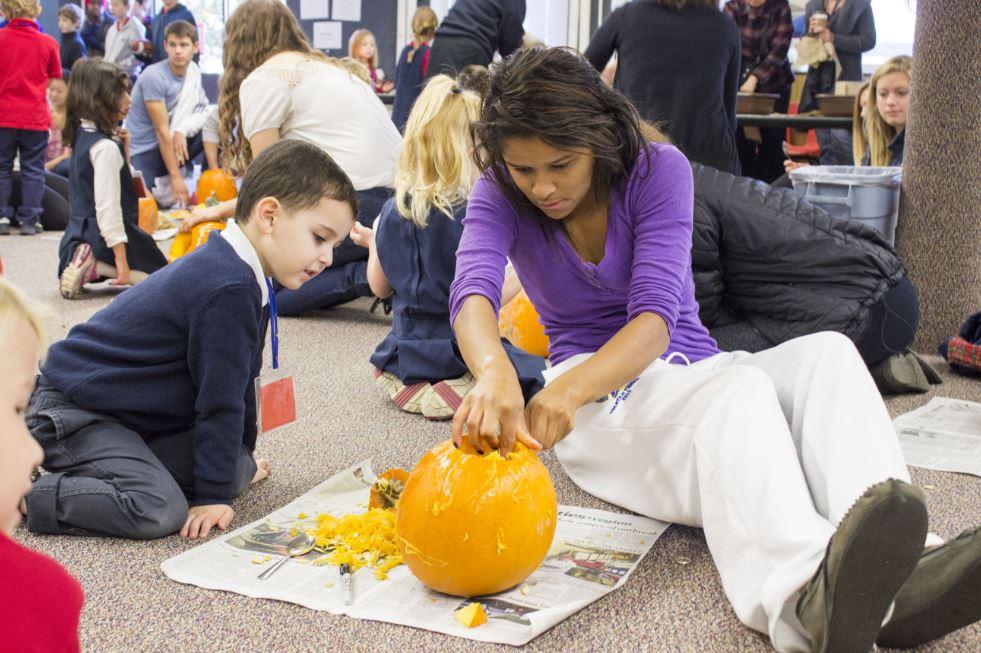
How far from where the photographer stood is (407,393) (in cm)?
249

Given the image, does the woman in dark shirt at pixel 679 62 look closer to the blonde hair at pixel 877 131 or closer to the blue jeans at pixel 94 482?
the blonde hair at pixel 877 131

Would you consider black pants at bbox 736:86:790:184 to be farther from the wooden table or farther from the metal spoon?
the metal spoon

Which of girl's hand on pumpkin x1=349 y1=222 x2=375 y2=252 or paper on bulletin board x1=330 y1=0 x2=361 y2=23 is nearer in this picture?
girl's hand on pumpkin x1=349 y1=222 x2=375 y2=252

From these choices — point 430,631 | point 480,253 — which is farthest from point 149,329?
point 430,631

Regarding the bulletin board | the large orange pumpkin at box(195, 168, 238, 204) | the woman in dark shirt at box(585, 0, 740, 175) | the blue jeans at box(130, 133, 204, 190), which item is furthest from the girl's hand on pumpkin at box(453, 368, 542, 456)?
the bulletin board

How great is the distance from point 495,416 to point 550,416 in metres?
0.10

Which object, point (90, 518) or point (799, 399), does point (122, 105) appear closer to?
point (90, 518)

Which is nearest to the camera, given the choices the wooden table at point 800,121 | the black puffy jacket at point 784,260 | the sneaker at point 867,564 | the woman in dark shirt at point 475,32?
the sneaker at point 867,564

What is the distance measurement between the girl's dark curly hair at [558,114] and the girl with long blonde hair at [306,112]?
81.7 inches

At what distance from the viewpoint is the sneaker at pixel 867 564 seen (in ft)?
3.64

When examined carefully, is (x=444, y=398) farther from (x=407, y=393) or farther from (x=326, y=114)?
(x=326, y=114)

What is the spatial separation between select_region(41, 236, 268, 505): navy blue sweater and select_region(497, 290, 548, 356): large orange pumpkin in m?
1.22

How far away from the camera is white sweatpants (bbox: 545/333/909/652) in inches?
50.3

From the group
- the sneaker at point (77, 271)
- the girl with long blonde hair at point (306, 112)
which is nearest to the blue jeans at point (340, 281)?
the girl with long blonde hair at point (306, 112)
